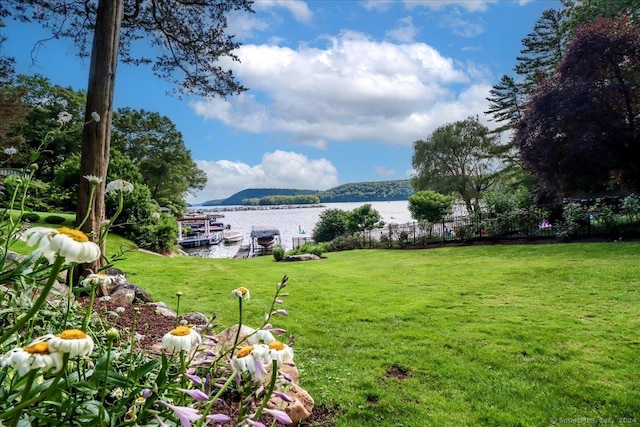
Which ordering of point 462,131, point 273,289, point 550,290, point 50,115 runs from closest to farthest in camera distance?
point 550,290 < point 273,289 < point 50,115 < point 462,131

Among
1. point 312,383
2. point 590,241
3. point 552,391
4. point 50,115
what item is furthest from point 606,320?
point 50,115

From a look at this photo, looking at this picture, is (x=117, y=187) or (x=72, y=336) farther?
(x=117, y=187)

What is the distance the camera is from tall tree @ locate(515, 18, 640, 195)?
35.5ft

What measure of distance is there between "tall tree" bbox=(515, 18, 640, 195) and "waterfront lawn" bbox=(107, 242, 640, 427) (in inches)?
201

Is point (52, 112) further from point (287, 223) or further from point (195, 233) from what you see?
point (287, 223)

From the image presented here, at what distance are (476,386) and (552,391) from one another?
0.56 metres

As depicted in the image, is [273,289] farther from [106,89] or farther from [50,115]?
[50,115]

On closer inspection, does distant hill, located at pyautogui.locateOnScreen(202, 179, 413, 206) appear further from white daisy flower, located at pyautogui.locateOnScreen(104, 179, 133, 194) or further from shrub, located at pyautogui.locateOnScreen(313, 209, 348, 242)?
white daisy flower, located at pyautogui.locateOnScreen(104, 179, 133, 194)

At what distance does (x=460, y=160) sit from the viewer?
86.5ft

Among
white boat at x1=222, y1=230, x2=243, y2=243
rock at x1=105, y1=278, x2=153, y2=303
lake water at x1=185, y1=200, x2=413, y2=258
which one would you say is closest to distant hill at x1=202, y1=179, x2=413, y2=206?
lake water at x1=185, y1=200, x2=413, y2=258

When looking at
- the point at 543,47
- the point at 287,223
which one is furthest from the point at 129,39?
the point at 287,223

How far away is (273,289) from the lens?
6926mm

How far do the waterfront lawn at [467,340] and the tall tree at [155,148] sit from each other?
20.5 m

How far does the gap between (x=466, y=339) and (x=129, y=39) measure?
22.5ft
